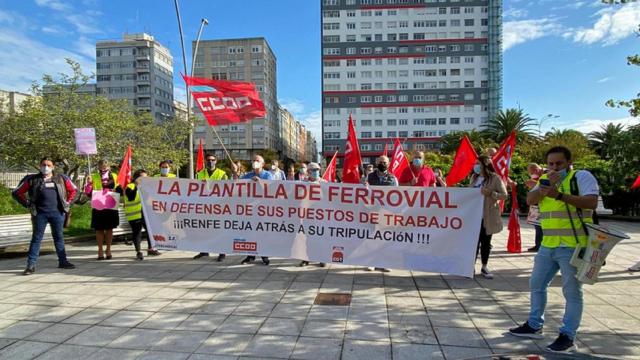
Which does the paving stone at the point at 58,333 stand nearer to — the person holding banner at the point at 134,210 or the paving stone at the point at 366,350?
the paving stone at the point at 366,350

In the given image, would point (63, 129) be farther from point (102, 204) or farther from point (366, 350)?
point (366, 350)

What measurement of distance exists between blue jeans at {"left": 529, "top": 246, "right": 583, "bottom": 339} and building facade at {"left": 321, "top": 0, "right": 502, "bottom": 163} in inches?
2992

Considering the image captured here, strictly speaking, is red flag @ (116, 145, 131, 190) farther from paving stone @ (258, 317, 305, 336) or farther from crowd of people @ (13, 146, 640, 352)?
paving stone @ (258, 317, 305, 336)

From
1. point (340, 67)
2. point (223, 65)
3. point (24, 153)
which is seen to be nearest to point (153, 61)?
point (223, 65)

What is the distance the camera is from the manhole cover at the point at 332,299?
Result: 16.4ft

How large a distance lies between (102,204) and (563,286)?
7.44 m

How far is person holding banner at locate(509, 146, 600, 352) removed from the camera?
3535 mm

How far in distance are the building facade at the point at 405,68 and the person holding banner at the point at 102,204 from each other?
7229cm

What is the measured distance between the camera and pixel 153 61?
9300 cm

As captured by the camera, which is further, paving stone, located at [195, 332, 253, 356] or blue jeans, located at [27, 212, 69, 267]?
blue jeans, located at [27, 212, 69, 267]

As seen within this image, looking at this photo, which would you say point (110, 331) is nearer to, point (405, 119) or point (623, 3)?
point (623, 3)

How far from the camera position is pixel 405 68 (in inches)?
3162

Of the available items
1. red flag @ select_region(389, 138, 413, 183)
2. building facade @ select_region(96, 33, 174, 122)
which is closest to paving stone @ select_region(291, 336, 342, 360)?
red flag @ select_region(389, 138, 413, 183)

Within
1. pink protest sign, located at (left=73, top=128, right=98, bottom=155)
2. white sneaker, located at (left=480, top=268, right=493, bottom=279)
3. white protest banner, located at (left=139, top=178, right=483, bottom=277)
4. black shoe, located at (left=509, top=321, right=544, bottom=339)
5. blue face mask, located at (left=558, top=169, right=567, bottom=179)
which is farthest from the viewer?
pink protest sign, located at (left=73, top=128, right=98, bottom=155)
